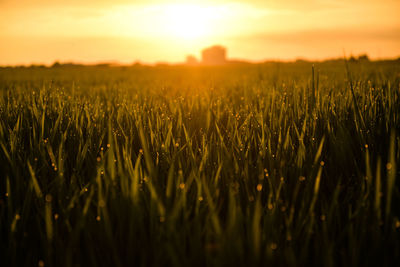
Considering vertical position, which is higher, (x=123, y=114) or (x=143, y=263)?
(x=123, y=114)

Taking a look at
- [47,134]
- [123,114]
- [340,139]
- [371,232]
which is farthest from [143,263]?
[123,114]

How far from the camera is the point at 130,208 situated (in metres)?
0.78

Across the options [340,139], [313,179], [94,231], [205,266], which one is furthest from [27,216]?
[340,139]

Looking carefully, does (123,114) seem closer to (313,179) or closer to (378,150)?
(313,179)

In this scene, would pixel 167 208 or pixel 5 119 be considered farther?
pixel 5 119

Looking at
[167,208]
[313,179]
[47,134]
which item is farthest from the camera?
[47,134]

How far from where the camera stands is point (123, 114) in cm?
172

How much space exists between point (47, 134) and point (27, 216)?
68cm

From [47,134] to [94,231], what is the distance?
828mm

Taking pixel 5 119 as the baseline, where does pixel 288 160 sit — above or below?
below

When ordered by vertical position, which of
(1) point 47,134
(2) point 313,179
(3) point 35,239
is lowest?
(3) point 35,239

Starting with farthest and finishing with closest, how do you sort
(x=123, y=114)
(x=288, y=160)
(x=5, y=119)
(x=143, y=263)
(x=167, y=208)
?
(x=123, y=114)
(x=5, y=119)
(x=288, y=160)
(x=167, y=208)
(x=143, y=263)

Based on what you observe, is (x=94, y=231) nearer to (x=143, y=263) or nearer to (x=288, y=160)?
(x=143, y=263)

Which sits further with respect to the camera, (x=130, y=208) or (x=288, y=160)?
(x=288, y=160)
